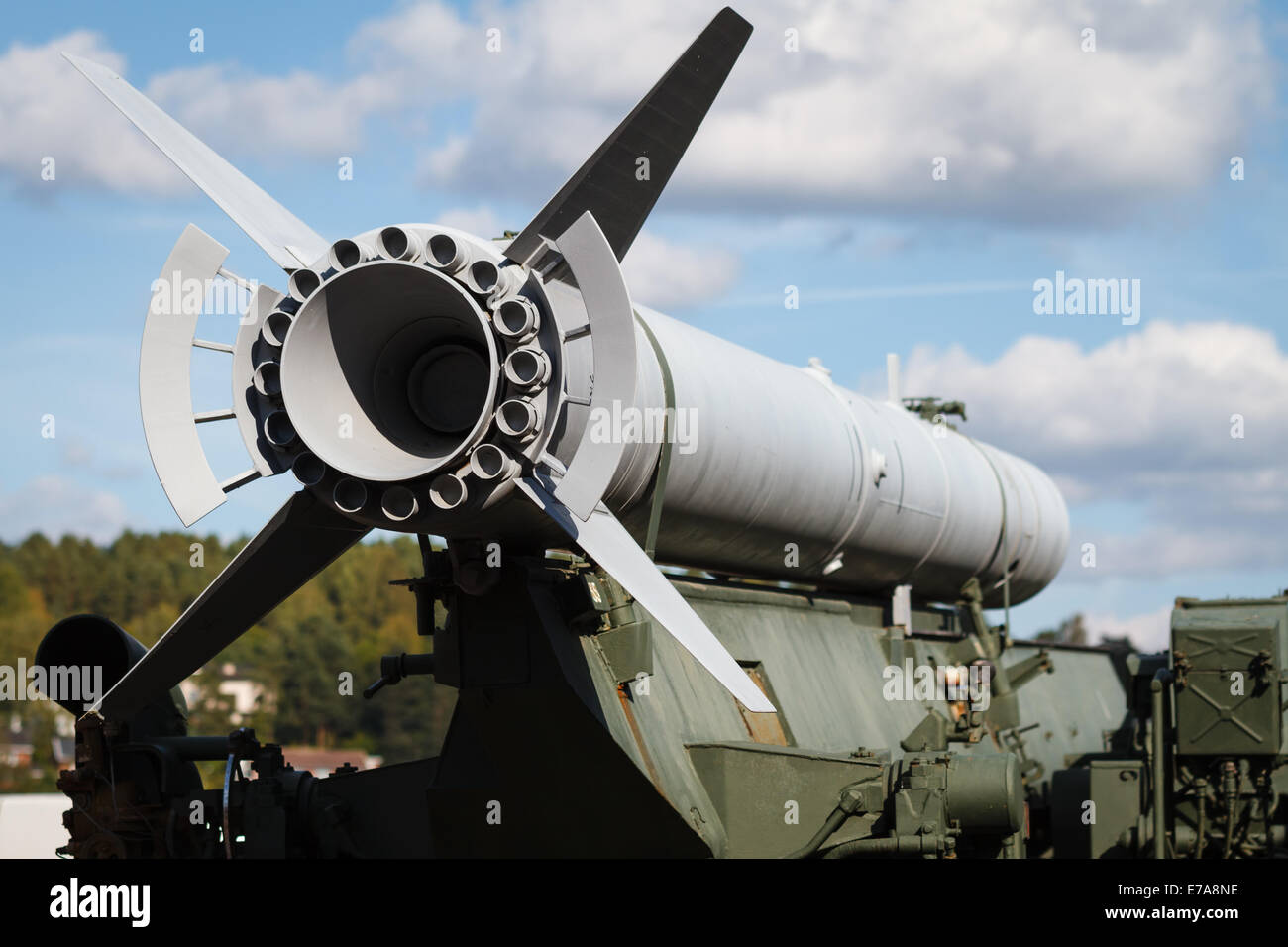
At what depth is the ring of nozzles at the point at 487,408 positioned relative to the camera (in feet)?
22.8

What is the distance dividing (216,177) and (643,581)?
2.76 metres

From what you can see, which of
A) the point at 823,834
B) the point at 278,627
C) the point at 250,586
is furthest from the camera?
the point at 278,627

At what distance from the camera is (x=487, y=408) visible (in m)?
→ 6.86

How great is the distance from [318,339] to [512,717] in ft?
7.39

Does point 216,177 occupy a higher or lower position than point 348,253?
higher

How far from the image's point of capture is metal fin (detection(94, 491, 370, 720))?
24.6 ft

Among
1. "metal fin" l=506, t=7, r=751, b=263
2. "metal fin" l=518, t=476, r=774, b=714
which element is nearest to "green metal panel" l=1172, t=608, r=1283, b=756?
"metal fin" l=518, t=476, r=774, b=714

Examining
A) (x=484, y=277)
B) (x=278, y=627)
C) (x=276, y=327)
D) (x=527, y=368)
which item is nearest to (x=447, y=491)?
(x=527, y=368)

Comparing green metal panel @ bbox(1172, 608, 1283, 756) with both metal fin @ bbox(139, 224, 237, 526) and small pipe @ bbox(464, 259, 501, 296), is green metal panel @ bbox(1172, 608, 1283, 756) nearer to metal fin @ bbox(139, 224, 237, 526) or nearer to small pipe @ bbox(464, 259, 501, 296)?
small pipe @ bbox(464, 259, 501, 296)

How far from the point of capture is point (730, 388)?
9.67m

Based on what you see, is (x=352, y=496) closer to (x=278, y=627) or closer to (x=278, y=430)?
(x=278, y=430)

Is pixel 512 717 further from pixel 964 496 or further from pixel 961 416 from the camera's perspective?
pixel 961 416

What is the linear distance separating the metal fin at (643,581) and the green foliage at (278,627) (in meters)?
53.0

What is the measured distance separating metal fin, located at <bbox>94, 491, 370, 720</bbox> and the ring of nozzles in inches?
10.9
